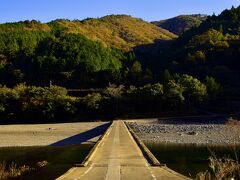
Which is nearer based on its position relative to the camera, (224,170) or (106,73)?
(224,170)

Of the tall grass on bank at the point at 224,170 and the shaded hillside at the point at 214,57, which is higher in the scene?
the shaded hillside at the point at 214,57

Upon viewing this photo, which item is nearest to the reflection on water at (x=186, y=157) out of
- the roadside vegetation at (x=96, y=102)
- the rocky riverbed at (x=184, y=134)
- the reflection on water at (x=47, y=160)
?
the rocky riverbed at (x=184, y=134)

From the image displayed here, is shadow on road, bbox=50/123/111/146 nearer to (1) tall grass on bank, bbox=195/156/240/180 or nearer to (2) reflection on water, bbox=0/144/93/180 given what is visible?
(2) reflection on water, bbox=0/144/93/180

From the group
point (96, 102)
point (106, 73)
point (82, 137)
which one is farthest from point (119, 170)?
point (106, 73)

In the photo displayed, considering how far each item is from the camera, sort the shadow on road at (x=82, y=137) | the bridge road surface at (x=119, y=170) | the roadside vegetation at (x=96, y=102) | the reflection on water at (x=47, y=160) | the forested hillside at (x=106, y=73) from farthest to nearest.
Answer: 1. the forested hillside at (x=106, y=73)
2. the roadside vegetation at (x=96, y=102)
3. the shadow on road at (x=82, y=137)
4. the reflection on water at (x=47, y=160)
5. the bridge road surface at (x=119, y=170)

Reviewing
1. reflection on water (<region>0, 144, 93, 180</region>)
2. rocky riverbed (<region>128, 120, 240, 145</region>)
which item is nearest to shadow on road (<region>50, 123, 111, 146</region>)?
rocky riverbed (<region>128, 120, 240, 145</region>)

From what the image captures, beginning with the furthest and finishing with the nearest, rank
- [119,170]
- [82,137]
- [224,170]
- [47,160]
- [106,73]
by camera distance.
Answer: [106,73], [82,137], [47,160], [119,170], [224,170]

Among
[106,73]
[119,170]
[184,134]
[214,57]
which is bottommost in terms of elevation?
[184,134]

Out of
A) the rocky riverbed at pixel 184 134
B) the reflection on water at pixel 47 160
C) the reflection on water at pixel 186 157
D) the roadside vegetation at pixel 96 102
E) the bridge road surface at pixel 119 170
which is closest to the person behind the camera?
the bridge road surface at pixel 119 170

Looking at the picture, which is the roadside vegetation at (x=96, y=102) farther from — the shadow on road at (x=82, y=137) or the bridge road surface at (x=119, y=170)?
the bridge road surface at (x=119, y=170)

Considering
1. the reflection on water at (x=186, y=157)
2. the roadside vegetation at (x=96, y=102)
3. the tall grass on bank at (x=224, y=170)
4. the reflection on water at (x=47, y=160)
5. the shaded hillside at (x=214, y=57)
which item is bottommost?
the reflection on water at (x=47, y=160)

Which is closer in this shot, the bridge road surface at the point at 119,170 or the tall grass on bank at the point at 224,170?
the tall grass on bank at the point at 224,170

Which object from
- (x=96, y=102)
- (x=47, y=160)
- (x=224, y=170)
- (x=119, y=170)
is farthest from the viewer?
(x=96, y=102)

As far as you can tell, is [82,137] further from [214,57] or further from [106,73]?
[214,57]
